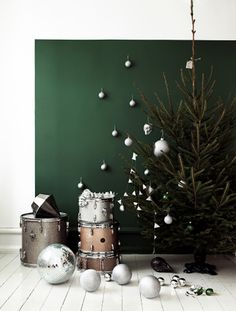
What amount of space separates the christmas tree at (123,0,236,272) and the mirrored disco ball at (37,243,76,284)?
0.73 metres

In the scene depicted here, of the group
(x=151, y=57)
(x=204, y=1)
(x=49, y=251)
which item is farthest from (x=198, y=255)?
(x=204, y=1)

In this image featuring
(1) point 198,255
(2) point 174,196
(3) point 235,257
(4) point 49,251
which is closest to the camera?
(4) point 49,251

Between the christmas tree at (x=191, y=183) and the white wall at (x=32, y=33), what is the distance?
0.88 meters

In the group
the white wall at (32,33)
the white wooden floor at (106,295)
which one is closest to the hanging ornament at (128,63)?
the white wall at (32,33)

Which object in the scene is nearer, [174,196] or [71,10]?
[174,196]

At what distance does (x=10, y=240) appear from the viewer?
4402 mm

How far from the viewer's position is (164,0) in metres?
4.35

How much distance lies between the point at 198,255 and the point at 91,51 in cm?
217

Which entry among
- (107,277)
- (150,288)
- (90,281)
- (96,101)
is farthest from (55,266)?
(96,101)

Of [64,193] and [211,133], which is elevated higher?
[211,133]

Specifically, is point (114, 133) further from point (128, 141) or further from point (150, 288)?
point (150, 288)

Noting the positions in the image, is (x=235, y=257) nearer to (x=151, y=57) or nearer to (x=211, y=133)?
(x=211, y=133)

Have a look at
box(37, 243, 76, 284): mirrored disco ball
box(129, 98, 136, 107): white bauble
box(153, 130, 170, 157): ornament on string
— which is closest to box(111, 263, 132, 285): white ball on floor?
box(37, 243, 76, 284): mirrored disco ball

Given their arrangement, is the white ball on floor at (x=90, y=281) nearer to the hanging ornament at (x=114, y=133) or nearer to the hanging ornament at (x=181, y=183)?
the hanging ornament at (x=181, y=183)
